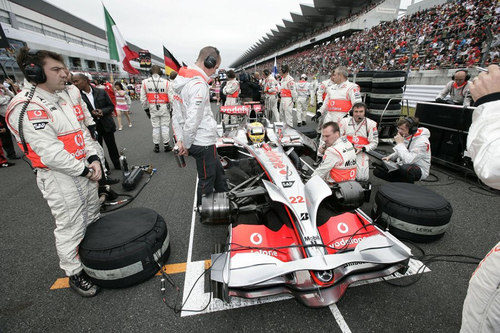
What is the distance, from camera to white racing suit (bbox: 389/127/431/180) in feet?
11.9

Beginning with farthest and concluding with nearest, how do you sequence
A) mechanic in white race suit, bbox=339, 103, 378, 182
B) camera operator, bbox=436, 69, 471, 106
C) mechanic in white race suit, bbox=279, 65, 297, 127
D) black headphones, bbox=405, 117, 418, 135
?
mechanic in white race suit, bbox=279, 65, 297, 127 < camera operator, bbox=436, 69, 471, 106 < mechanic in white race suit, bbox=339, 103, 378, 182 < black headphones, bbox=405, 117, 418, 135

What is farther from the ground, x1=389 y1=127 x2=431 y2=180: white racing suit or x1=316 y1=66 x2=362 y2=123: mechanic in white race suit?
x1=316 y1=66 x2=362 y2=123: mechanic in white race suit

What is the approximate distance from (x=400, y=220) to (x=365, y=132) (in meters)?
2.09

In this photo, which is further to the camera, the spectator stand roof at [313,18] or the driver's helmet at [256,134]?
the spectator stand roof at [313,18]

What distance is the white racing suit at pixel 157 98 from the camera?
5.90m

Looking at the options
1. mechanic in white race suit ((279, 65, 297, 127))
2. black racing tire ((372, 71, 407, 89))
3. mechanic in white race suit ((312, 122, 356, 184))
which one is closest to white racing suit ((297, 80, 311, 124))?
mechanic in white race suit ((279, 65, 297, 127))

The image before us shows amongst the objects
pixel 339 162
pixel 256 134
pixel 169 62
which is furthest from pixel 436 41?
pixel 339 162

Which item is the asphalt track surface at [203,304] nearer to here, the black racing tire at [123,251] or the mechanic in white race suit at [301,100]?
the black racing tire at [123,251]

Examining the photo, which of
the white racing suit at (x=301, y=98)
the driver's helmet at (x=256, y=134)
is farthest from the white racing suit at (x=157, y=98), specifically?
the white racing suit at (x=301, y=98)

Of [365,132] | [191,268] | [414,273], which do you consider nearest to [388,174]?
[365,132]

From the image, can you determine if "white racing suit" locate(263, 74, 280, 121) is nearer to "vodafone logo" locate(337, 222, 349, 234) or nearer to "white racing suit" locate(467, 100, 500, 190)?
"vodafone logo" locate(337, 222, 349, 234)

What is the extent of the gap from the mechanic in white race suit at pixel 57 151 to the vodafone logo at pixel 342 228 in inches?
93.8

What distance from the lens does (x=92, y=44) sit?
42.3 m

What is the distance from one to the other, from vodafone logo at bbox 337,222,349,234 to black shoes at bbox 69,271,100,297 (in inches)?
93.5
